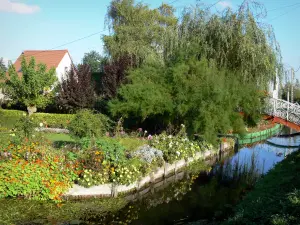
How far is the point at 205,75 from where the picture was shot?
599 inches

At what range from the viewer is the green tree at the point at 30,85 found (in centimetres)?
2278

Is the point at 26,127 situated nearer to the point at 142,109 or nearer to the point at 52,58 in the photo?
the point at 142,109

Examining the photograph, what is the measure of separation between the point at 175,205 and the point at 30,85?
54.3 ft

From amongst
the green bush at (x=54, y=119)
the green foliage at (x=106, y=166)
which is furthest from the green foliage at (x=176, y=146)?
the green bush at (x=54, y=119)

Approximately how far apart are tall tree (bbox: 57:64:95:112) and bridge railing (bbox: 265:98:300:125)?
1137cm

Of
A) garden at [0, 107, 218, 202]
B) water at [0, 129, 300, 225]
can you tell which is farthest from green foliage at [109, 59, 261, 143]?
garden at [0, 107, 218, 202]

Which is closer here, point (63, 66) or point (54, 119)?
point (54, 119)

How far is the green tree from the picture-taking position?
74.7 ft

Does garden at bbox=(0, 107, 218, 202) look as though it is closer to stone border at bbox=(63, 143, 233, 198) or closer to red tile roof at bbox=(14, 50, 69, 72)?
stone border at bbox=(63, 143, 233, 198)

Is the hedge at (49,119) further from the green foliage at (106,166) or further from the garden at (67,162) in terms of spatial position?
the green foliage at (106,166)

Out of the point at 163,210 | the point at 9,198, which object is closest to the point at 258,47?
the point at 163,210

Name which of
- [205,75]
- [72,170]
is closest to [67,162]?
[72,170]

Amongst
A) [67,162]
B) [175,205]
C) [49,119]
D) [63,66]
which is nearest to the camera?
[175,205]

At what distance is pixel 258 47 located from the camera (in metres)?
16.5
